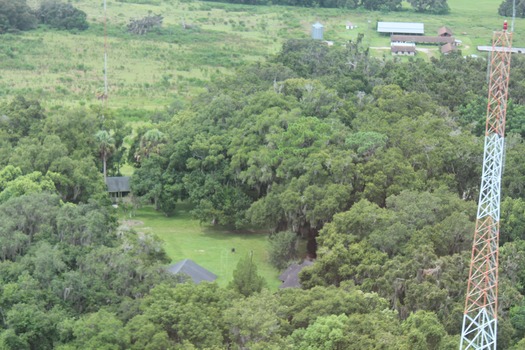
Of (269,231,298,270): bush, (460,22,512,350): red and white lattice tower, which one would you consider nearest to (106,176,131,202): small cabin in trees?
(269,231,298,270): bush

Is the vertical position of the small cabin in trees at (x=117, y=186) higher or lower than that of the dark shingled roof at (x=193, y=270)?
higher

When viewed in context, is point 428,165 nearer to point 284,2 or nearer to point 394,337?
point 394,337

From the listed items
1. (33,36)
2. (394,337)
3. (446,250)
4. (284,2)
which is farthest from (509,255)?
(284,2)

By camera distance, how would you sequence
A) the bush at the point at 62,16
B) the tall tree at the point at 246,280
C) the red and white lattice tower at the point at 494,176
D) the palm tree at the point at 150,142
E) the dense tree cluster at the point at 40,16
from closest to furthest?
the red and white lattice tower at the point at 494,176
the tall tree at the point at 246,280
the palm tree at the point at 150,142
the dense tree cluster at the point at 40,16
the bush at the point at 62,16

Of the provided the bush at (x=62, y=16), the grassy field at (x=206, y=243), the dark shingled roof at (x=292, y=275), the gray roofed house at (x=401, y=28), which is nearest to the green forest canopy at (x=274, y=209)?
the grassy field at (x=206, y=243)

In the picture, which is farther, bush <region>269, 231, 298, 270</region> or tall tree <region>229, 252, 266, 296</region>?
bush <region>269, 231, 298, 270</region>

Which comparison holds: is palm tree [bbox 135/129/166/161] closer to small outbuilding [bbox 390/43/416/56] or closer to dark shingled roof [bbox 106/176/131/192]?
dark shingled roof [bbox 106/176/131/192]

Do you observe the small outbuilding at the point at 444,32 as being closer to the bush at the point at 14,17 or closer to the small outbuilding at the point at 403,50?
the small outbuilding at the point at 403,50

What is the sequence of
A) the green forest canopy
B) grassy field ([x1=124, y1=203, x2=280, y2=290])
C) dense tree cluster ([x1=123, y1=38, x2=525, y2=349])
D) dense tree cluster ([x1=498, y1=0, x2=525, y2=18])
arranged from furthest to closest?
1. dense tree cluster ([x1=498, y1=0, x2=525, y2=18])
2. grassy field ([x1=124, y1=203, x2=280, y2=290])
3. dense tree cluster ([x1=123, y1=38, x2=525, y2=349])
4. the green forest canopy
